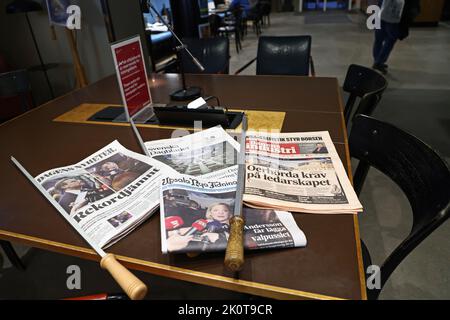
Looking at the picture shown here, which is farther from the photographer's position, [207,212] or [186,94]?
[186,94]

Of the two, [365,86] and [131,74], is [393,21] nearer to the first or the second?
[365,86]

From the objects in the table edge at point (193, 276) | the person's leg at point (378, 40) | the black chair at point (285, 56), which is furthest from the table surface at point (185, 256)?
the person's leg at point (378, 40)

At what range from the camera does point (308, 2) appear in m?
11.4

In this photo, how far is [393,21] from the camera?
11.9 feet

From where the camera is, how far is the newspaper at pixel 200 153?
2.83 ft

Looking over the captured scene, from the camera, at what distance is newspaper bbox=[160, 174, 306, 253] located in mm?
614

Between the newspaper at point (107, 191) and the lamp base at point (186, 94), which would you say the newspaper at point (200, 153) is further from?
the lamp base at point (186, 94)

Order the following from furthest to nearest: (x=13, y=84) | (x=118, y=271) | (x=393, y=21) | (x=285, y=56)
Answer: (x=393, y=21), (x=285, y=56), (x=13, y=84), (x=118, y=271)

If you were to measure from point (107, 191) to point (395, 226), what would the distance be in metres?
1.55

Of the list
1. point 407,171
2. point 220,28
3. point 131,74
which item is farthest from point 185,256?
point 220,28

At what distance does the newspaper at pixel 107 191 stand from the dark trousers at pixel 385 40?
3943 millimetres

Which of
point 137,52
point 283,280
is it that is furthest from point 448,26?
point 283,280
